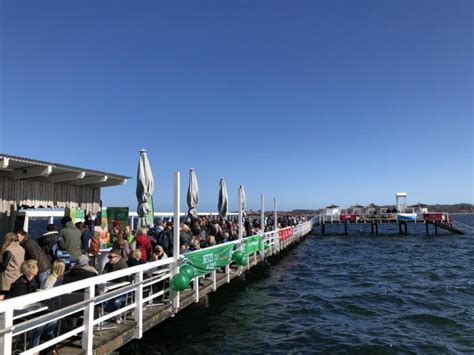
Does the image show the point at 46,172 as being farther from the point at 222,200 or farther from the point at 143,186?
the point at 222,200

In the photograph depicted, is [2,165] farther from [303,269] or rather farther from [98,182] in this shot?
[303,269]

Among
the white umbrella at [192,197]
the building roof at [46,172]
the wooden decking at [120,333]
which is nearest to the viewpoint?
the wooden decking at [120,333]

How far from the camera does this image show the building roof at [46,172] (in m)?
8.42

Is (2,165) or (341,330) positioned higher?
(2,165)

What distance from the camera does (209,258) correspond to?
10.3 meters

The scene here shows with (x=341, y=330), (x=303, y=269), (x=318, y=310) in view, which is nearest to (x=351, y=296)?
(x=318, y=310)

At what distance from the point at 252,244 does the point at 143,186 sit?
5.79 m

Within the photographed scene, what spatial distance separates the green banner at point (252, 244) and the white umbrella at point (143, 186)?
4.09 m

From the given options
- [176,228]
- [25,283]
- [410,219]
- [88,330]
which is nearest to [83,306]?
[88,330]

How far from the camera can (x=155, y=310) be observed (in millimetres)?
7758

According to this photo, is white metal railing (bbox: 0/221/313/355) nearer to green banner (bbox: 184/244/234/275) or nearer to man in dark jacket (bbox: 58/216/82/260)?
green banner (bbox: 184/244/234/275)

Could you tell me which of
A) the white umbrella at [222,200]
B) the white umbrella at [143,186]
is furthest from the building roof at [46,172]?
the white umbrella at [222,200]

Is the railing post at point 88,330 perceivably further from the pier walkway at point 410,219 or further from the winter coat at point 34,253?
the pier walkway at point 410,219

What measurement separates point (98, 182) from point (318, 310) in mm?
7252
